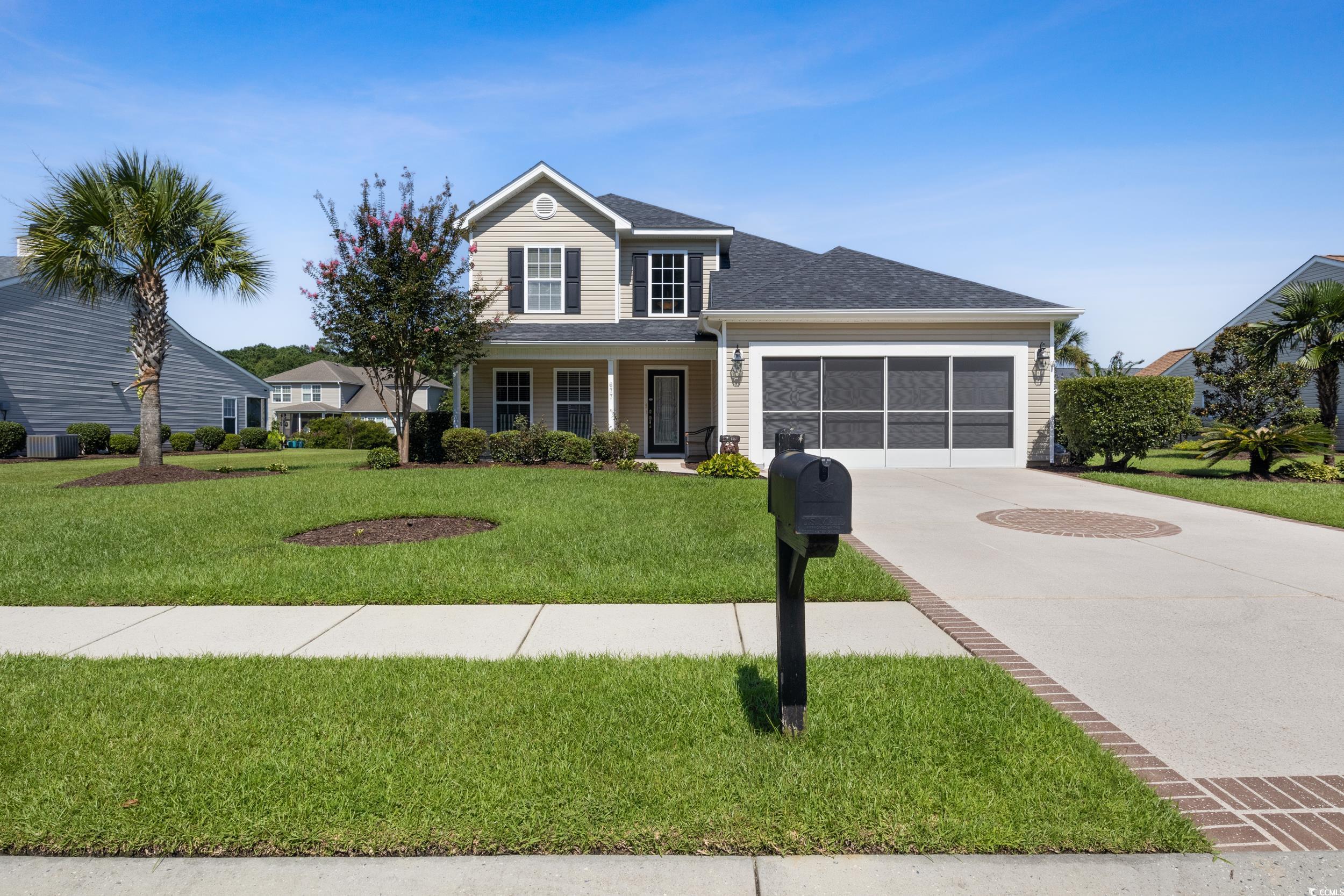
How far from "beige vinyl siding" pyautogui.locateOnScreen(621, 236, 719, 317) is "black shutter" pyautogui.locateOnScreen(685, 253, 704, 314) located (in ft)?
0.33

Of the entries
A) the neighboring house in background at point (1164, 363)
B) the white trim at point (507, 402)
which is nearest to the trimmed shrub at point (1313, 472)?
the white trim at point (507, 402)

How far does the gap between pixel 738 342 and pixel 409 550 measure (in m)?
9.95

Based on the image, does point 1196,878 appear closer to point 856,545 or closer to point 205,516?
point 856,545

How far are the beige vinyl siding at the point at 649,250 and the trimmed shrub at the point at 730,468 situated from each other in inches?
249

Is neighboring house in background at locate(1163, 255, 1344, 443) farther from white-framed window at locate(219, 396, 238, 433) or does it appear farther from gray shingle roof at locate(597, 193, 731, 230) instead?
white-framed window at locate(219, 396, 238, 433)

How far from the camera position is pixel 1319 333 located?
1641 centimetres

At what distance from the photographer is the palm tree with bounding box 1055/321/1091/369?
32.9 m

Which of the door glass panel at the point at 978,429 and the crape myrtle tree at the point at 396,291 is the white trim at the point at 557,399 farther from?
the door glass panel at the point at 978,429

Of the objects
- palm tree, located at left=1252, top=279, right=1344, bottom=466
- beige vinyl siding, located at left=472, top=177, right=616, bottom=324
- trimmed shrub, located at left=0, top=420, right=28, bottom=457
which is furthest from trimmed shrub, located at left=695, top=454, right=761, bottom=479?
trimmed shrub, located at left=0, top=420, right=28, bottom=457

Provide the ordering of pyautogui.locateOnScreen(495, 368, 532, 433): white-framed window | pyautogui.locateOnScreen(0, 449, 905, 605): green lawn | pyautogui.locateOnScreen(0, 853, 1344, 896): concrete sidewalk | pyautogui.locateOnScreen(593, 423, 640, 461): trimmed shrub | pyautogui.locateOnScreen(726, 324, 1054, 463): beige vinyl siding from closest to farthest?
pyautogui.locateOnScreen(0, 853, 1344, 896): concrete sidewalk < pyautogui.locateOnScreen(0, 449, 905, 605): green lawn < pyautogui.locateOnScreen(726, 324, 1054, 463): beige vinyl siding < pyautogui.locateOnScreen(593, 423, 640, 461): trimmed shrub < pyautogui.locateOnScreen(495, 368, 532, 433): white-framed window

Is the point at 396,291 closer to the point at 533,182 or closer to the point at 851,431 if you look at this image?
the point at 533,182

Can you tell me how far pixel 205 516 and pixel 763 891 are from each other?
8.58 metres

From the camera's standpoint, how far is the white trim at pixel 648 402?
18688 mm

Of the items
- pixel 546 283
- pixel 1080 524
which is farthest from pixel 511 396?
pixel 1080 524
